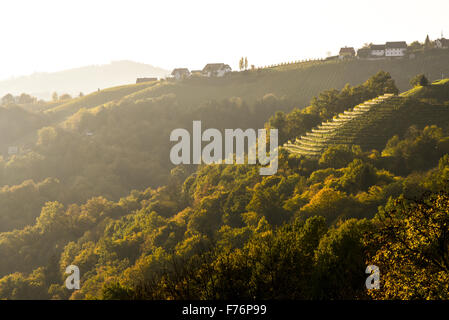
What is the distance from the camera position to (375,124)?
9481 centimetres

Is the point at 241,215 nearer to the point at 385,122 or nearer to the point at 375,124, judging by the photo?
the point at 375,124

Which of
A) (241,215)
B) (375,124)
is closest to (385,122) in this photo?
(375,124)

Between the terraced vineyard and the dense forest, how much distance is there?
2.33 ft

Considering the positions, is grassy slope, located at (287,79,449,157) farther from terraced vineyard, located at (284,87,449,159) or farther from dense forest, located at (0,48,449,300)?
dense forest, located at (0,48,449,300)

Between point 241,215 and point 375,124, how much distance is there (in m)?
39.8

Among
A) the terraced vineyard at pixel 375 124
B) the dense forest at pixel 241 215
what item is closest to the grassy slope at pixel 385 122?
the terraced vineyard at pixel 375 124

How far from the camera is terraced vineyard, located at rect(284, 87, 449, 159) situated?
91938 millimetres

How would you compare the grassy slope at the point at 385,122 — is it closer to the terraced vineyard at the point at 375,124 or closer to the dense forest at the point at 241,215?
the terraced vineyard at the point at 375,124

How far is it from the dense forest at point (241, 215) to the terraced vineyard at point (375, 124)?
2.33ft

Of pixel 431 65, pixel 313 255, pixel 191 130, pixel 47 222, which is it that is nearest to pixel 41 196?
pixel 47 222

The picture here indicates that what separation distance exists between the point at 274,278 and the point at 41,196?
450ft

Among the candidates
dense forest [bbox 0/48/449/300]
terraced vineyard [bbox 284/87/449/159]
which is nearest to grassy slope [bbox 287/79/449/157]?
terraced vineyard [bbox 284/87/449/159]

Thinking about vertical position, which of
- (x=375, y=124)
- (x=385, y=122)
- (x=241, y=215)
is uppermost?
(x=385, y=122)
